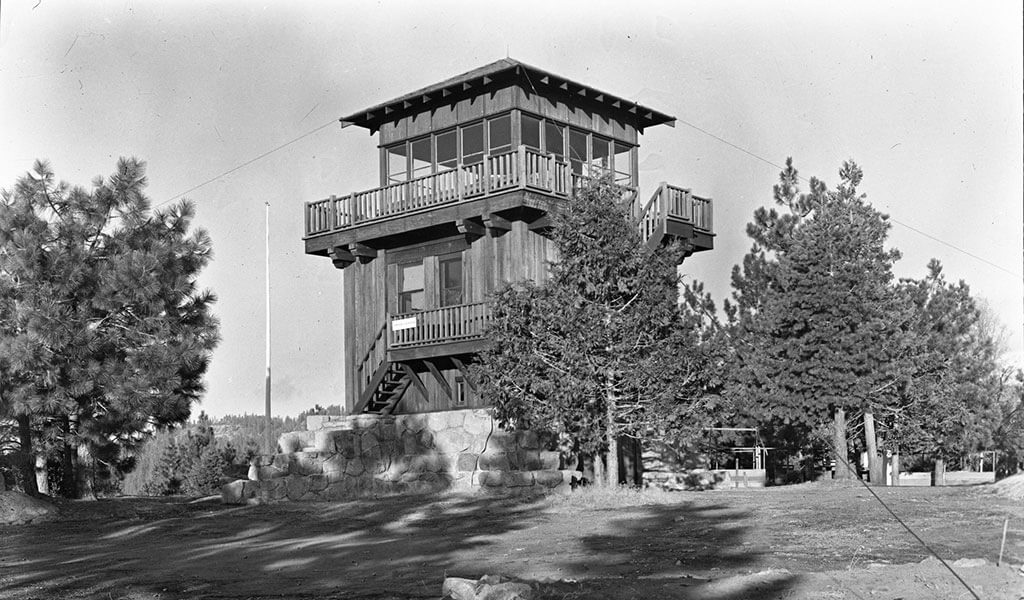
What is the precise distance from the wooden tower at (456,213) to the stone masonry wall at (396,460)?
1.92 m

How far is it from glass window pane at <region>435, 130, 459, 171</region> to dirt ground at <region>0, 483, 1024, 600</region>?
32.6 feet

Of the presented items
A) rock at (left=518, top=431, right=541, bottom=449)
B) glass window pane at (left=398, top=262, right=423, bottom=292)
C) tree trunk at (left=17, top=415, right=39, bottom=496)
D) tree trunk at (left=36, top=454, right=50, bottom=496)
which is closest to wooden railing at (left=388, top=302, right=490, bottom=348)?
glass window pane at (left=398, top=262, right=423, bottom=292)

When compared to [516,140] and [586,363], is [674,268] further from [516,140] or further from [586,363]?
[516,140]

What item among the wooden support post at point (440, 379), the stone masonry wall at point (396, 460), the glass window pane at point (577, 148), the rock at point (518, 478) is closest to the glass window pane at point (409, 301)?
the wooden support post at point (440, 379)

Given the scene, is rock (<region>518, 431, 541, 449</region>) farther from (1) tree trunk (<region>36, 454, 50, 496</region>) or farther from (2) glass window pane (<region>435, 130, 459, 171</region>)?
(1) tree trunk (<region>36, 454, 50, 496</region>)

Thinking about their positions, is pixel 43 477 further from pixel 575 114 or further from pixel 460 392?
pixel 575 114

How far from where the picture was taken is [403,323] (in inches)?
1117

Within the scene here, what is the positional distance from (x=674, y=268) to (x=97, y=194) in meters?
11.2

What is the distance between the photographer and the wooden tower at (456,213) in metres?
27.2

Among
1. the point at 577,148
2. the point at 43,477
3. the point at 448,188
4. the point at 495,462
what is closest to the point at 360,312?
the point at 448,188

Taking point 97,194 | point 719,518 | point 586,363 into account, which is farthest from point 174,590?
point 97,194

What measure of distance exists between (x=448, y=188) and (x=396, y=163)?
3.11 meters

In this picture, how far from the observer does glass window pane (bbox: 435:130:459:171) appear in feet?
96.5

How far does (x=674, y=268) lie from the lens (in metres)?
22.8
